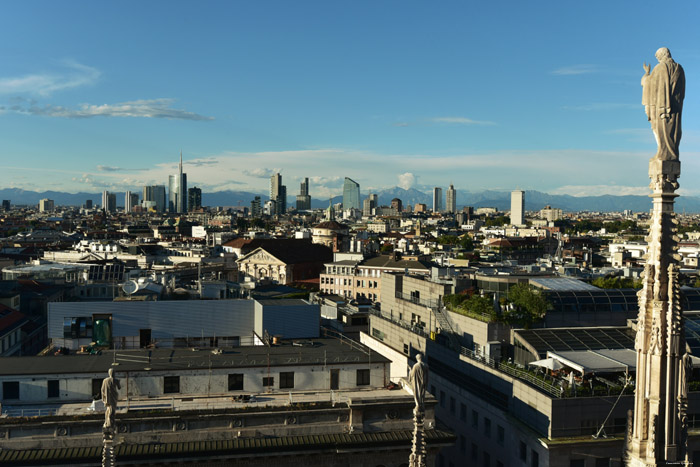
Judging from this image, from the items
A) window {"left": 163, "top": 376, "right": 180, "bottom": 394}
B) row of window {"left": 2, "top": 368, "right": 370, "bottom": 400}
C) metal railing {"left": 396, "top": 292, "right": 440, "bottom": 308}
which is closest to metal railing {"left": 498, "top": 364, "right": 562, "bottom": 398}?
row of window {"left": 2, "top": 368, "right": 370, "bottom": 400}

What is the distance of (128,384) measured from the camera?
25547mm

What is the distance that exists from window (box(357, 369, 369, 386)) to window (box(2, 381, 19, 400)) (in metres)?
12.9

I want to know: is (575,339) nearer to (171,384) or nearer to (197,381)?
(197,381)

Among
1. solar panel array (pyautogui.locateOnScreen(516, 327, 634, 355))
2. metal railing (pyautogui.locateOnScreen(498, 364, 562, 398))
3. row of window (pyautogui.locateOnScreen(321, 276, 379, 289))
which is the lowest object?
row of window (pyautogui.locateOnScreen(321, 276, 379, 289))

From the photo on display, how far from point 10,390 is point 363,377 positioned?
1336 cm

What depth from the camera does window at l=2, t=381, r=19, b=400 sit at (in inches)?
982

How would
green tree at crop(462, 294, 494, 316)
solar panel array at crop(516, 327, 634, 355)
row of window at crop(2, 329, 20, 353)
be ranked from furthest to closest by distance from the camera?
1. row of window at crop(2, 329, 20, 353)
2. green tree at crop(462, 294, 494, 316)
3. solar panel array at crop(516, 327, 634, 355)

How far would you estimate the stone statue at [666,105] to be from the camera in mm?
9492

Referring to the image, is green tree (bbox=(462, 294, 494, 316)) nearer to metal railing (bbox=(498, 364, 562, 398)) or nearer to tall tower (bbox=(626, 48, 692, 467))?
metal railing (bbox=(498, 364, 562, 398))

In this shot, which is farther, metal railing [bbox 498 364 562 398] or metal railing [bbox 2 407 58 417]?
metal railing [bbox 498 364 562 398]

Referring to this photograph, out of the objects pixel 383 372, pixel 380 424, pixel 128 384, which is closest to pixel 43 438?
pixel 128 384

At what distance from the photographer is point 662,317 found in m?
9.32

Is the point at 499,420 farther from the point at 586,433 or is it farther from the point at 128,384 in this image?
the point at 128,384

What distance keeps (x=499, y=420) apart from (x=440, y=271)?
1968 cm
